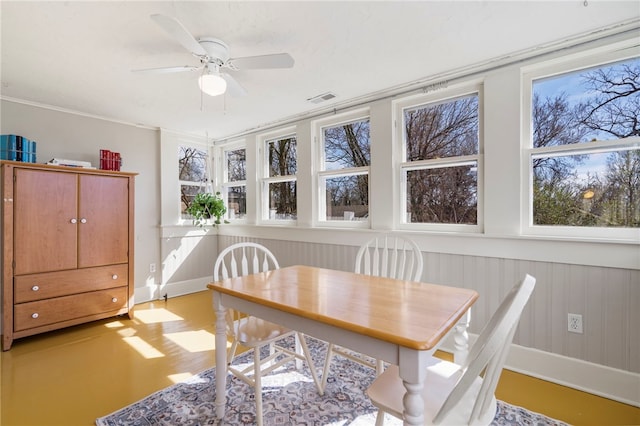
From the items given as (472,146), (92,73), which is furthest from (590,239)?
(92,73)

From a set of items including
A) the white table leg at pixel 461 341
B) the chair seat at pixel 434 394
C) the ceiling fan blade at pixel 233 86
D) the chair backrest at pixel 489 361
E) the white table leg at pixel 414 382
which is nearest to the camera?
the chair backrest at pixel 489 361

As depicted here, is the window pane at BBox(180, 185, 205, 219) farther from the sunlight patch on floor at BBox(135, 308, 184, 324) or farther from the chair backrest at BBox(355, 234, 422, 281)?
the chair backrest at BBox(355, 234, 422, 281)

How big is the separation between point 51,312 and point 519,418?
3.81 metres

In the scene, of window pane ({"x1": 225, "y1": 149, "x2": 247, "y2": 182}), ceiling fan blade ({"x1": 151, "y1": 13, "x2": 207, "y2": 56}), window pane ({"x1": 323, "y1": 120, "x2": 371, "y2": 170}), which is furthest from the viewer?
window pane ({"x1": 225, "y1": 149, "x2": 247, "y2": 182})

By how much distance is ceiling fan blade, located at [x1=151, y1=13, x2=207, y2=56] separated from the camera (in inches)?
52.7

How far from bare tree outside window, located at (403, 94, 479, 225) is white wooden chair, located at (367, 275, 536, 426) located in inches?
57.9

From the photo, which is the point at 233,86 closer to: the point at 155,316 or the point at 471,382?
the point at 471,382

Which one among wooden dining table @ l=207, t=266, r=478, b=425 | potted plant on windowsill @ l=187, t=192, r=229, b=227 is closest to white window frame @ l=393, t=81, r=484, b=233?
wooden dining table @ l=207, t=266, r=478, b=425

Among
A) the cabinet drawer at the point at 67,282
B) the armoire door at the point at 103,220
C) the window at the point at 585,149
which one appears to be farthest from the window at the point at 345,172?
the cabinet drawer at the point at 67,282

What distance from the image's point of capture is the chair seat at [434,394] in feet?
3.43

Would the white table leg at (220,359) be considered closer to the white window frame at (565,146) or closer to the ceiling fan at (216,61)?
the ceiling fan at (216,61)

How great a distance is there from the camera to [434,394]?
1.17m

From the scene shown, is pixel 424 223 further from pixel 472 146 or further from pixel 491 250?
pixel 472 146

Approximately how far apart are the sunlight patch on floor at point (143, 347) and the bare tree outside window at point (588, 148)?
3.21 m
